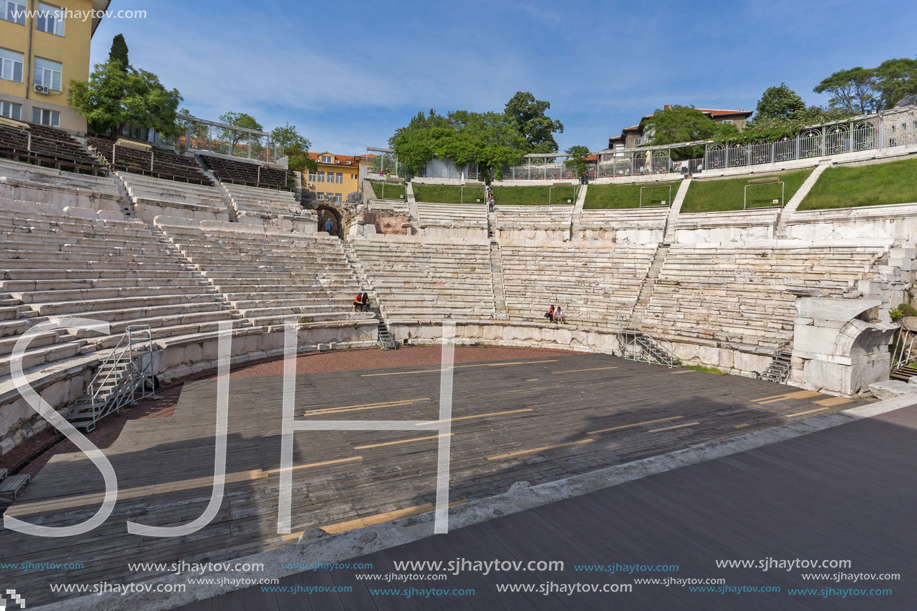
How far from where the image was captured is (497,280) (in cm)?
2447

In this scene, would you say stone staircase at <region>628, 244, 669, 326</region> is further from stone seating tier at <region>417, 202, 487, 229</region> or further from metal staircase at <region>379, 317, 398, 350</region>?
stone seating tier at <region>417, 202, 487, 229</region>

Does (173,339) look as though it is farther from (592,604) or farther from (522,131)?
(522,131)

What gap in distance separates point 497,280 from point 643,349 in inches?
367

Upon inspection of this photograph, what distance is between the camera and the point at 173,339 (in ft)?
43.2

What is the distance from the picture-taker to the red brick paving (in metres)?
7.82

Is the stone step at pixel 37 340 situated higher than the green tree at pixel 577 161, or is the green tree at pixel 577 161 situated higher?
the green tree at pixel 577 161

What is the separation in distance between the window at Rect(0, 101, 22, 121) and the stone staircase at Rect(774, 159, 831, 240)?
149 ft

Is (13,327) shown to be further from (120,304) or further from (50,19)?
(50,19)

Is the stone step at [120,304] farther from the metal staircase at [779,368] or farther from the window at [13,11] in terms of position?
the window at [13,11]

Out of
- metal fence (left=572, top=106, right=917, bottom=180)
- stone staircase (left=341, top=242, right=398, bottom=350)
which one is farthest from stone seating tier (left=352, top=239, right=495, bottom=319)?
metal fence (left=572, top=106, right=917, bottom=180)

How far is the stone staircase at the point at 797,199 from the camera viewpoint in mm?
22766

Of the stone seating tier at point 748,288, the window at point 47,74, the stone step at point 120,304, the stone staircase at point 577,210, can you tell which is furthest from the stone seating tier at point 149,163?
the stone seating tier at point 748,288

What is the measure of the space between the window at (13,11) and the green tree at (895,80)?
73.9 meters

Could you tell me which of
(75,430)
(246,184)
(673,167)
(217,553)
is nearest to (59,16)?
(246,184)
